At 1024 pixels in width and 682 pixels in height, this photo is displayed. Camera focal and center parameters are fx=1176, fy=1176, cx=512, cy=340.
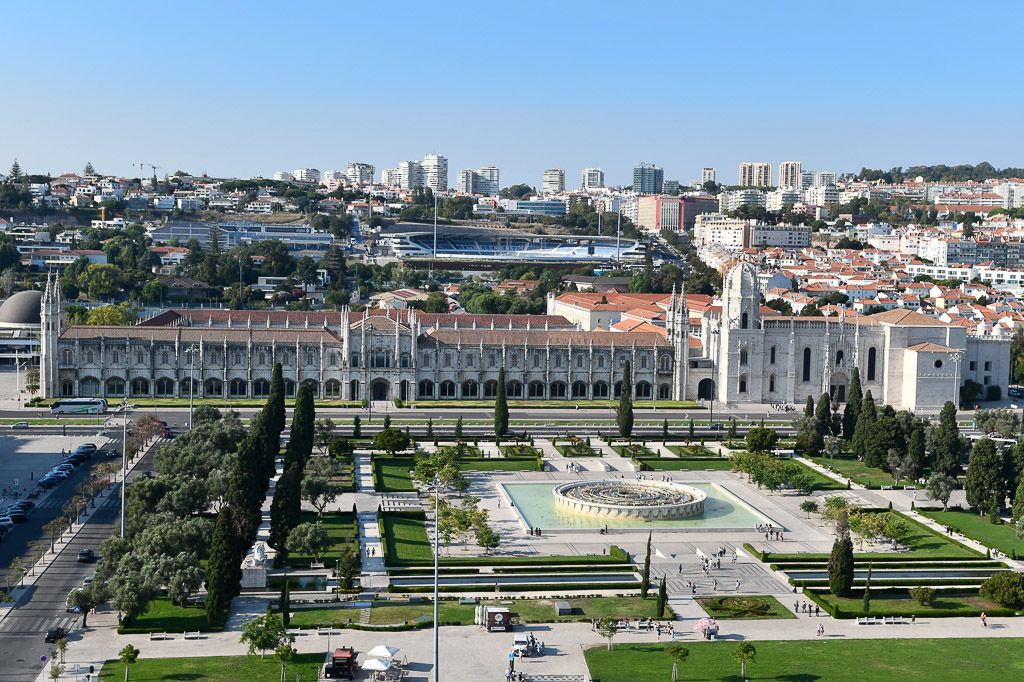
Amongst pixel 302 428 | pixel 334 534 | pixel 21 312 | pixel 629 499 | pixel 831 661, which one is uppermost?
pixel 21 312

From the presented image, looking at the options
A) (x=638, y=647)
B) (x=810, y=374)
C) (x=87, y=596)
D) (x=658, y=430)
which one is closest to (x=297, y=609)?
(x=87, y=596)

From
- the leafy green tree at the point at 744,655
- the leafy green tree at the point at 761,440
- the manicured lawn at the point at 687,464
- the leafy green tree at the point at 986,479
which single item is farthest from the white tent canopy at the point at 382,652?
the leafy green tree at the point at 761,440

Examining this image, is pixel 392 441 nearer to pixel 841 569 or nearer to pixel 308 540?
pixel 308 540

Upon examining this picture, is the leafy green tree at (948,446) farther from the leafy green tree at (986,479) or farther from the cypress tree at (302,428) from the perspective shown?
the cypress tree at (302,428)

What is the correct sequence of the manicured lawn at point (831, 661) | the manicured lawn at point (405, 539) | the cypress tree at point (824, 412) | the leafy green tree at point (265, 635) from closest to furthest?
the leafy green tree at point (265, 635) < the manicured lawn at point (831, 661) < the manicured lawn at point (405, 539) < the cypress tree at point (824, 412)

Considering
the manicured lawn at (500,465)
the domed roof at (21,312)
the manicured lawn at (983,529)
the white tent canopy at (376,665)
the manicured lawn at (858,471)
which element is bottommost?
the manicured lawn at (858,471)

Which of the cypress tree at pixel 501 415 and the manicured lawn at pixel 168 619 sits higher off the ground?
the cypress tree at pixel 501 415

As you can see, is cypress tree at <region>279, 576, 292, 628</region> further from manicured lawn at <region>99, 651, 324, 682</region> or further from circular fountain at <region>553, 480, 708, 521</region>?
circular fountain at <region>553, 480, 708, 521</region>

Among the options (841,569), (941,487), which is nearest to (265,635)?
(841,569)
